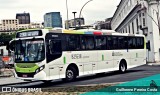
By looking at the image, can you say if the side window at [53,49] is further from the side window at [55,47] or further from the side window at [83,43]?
the side window at [83,43]

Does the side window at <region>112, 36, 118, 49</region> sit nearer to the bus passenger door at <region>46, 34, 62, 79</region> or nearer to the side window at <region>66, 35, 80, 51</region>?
the side window at <region>66, 35, 80, 51</region>

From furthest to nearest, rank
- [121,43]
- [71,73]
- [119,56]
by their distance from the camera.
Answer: [121,43], [119,56], [71,73]

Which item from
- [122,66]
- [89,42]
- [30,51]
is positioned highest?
[89,42]

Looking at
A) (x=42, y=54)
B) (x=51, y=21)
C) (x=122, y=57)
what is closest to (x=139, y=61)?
(x=122, y=57)

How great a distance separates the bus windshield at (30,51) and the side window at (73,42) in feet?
6.89

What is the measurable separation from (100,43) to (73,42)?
2.87 meters

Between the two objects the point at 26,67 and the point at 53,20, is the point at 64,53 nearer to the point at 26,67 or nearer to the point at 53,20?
the point at 26,67

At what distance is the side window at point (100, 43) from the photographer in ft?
70.1

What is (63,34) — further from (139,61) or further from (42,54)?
(139,61)

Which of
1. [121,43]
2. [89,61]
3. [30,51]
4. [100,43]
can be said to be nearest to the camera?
[30,51]

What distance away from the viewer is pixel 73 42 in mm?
19375

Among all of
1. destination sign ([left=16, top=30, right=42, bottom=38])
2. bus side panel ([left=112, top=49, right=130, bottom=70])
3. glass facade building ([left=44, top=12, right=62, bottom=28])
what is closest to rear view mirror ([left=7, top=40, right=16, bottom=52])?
destination sign ([left=16, top=30, right=42, bottom=38])

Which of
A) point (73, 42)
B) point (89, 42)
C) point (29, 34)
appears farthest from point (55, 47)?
point (89, 42)

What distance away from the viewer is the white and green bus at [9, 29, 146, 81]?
17.3 m
